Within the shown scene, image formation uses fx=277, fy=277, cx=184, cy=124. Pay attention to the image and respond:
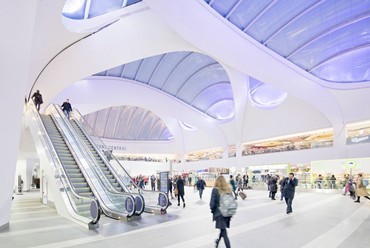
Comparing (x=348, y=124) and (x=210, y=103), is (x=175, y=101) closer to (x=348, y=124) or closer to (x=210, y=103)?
(x=210, y=103)

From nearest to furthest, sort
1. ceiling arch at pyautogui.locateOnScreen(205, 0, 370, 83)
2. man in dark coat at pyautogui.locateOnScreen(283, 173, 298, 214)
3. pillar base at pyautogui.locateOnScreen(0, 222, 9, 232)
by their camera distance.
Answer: pillar base at pyautogui.locateOnScreen(0, 222, 9, 232) < man in dark coat at pyautogui.locateOnScreen(283, 173, 298, 214) < ceiling arch at pyautogui.locateOnScreen(205, 0, 370, 83)

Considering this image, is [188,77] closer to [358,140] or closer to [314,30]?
[314,30]

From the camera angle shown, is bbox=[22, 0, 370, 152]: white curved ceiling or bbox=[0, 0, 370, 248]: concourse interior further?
bbox=[22, 0, 370, 152]: white curved ceiling

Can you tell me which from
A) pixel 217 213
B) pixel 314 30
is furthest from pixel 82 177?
pixel 314 30

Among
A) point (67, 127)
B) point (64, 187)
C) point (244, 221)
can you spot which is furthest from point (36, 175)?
point (244, 221)

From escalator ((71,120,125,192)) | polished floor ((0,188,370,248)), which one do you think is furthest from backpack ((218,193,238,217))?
escalator ((71,120,125,192))

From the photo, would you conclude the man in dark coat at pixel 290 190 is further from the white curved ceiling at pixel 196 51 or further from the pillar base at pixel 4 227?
the white curved ceiling at pixel 196 51

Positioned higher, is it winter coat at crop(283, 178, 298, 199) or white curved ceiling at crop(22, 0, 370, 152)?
white curved ceiling at crop(22, 0, 370, 152)

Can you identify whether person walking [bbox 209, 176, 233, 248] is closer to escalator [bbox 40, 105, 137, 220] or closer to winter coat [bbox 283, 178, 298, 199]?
escalator [bbox 40, 105, 137, 220]

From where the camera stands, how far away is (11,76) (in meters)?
6.85

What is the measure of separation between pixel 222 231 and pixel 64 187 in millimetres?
6030

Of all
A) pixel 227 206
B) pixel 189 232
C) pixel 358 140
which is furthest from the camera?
pixel 358 140

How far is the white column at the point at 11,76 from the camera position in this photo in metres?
6.52

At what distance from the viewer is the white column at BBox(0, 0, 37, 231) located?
21.4ft
